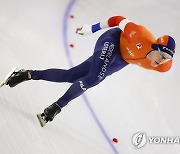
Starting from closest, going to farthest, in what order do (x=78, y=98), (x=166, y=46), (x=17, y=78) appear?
(x=166, y=46)
(x=17, y=78)
(x=78, y=98)

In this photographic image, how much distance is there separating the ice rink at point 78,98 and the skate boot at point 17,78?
2.4 inches

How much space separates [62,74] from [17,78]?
0.98 ft

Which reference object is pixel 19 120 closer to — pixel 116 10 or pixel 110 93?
pixel 110 93

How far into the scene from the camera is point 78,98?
3047 millimetres

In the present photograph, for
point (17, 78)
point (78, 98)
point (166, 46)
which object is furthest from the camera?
point (78, 98)

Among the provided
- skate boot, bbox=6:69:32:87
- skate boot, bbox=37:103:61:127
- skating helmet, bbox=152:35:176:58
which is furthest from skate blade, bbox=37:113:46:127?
skating helmet, bbox=152:35:176:58

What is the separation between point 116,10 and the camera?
402 centimetres

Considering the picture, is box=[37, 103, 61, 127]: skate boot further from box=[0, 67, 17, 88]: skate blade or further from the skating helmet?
the skating helmet

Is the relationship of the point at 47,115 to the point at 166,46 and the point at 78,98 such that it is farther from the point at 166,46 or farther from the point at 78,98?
the point at 166,46

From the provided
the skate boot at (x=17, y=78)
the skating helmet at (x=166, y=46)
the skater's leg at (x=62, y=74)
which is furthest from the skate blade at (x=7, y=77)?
the skating helmet at (x=166, y=46)

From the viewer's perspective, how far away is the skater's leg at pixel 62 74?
8.48 feet

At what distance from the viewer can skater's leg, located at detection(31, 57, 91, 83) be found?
8.48 feet

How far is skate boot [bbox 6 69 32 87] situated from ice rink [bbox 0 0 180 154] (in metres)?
0.06

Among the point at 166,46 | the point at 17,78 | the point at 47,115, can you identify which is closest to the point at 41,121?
the point at 47,115
